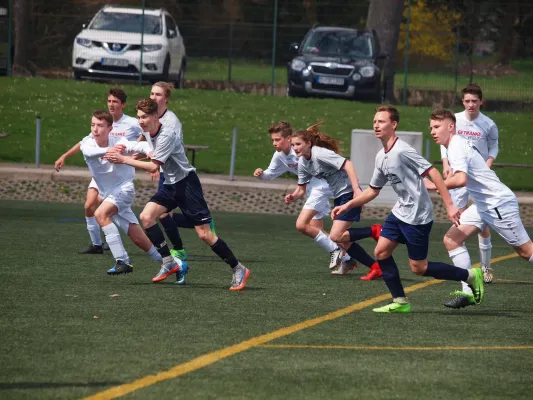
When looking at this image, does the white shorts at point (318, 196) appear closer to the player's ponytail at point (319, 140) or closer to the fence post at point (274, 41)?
the player's ponytail at point (319, 140)

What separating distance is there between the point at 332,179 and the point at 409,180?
9.38 ft

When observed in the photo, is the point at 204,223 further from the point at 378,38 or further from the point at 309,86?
the point at 378,38

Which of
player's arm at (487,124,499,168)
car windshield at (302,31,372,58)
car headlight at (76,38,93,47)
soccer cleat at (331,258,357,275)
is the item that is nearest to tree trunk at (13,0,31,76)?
car headlight at (76,38,93,47)

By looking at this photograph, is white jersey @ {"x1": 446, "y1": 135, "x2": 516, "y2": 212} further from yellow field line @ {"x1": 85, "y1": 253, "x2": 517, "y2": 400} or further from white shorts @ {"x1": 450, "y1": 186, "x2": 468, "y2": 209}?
white shorts @ {"x1": 450, "y1": 186, "x2": 468, "y2": 209}

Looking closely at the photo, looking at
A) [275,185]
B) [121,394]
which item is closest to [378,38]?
[275,185]

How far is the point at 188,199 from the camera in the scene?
1155cm

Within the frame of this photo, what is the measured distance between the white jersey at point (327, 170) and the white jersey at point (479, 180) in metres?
2.04

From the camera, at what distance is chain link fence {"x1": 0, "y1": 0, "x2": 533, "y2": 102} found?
2984 cm

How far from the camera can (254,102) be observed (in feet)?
95.8

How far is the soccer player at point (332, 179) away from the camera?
1268 cm

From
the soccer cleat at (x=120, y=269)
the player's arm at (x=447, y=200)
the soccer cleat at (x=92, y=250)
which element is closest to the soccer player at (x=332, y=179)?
the soccer cleat at (x=120, y=269)

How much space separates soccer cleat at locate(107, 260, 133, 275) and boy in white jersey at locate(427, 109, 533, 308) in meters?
3.08

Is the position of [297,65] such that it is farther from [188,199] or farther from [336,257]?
[188,199]

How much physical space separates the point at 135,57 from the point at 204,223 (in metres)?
18.4
